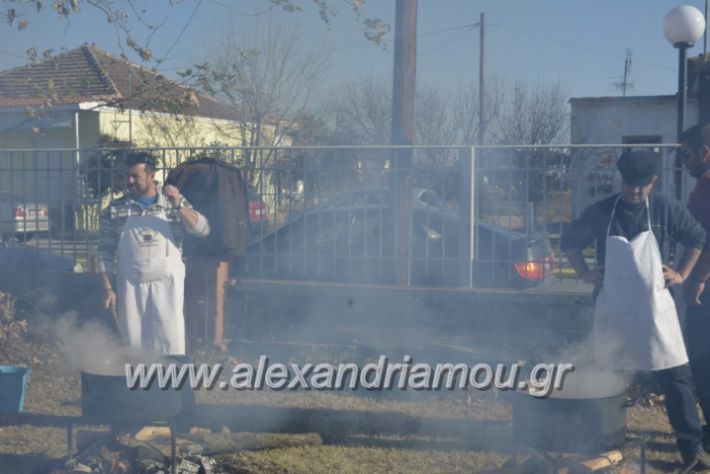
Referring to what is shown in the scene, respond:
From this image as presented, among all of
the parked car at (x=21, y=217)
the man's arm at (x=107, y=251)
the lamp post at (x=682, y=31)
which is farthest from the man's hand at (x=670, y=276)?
the parked car at (x=21, y=217)

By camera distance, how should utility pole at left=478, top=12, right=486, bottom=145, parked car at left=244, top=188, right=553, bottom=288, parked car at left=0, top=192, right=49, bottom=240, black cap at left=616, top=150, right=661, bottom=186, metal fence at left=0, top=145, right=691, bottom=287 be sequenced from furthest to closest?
utility pole at left=478, top=12, right=486, bottom=145 → parked car at left=0, top=192, right=49, bottom=240 → parked car at left=244, top=188, right=553, bottom=288 → metal fence at left=0, top=145, right=691, bottom=287 → black cap at left=616, top=150, right=661, bottom=186

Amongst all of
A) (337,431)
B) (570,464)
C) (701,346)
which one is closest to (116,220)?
(337,431)

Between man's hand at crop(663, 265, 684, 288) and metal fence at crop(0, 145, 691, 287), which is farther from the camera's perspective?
metal fence at crop(0, 145, 691, 287)

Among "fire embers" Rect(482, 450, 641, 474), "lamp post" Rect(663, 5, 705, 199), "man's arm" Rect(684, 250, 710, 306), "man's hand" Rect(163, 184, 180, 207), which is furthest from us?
"lamp post" Rect(663, 5, 705, 199)

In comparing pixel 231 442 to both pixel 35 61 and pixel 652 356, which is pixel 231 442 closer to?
pixel 652 356

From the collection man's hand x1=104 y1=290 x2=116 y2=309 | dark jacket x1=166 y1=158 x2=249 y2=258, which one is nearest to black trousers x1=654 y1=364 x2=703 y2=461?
man's hand x1=104 y1=290 x2=116 y2=309

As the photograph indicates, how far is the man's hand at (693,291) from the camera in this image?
4.90 meters

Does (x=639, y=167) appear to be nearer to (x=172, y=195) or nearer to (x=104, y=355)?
(x=172, y=195)

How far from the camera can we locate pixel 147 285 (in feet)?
17.5

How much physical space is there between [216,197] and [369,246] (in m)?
1.47

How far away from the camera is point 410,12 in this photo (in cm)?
764

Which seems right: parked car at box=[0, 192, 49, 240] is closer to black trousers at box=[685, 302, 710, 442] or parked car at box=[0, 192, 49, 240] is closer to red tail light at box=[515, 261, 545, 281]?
red tail light at box=[515, 261, 545, 281]

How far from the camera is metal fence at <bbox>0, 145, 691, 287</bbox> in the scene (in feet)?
22.4

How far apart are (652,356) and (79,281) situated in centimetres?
560
